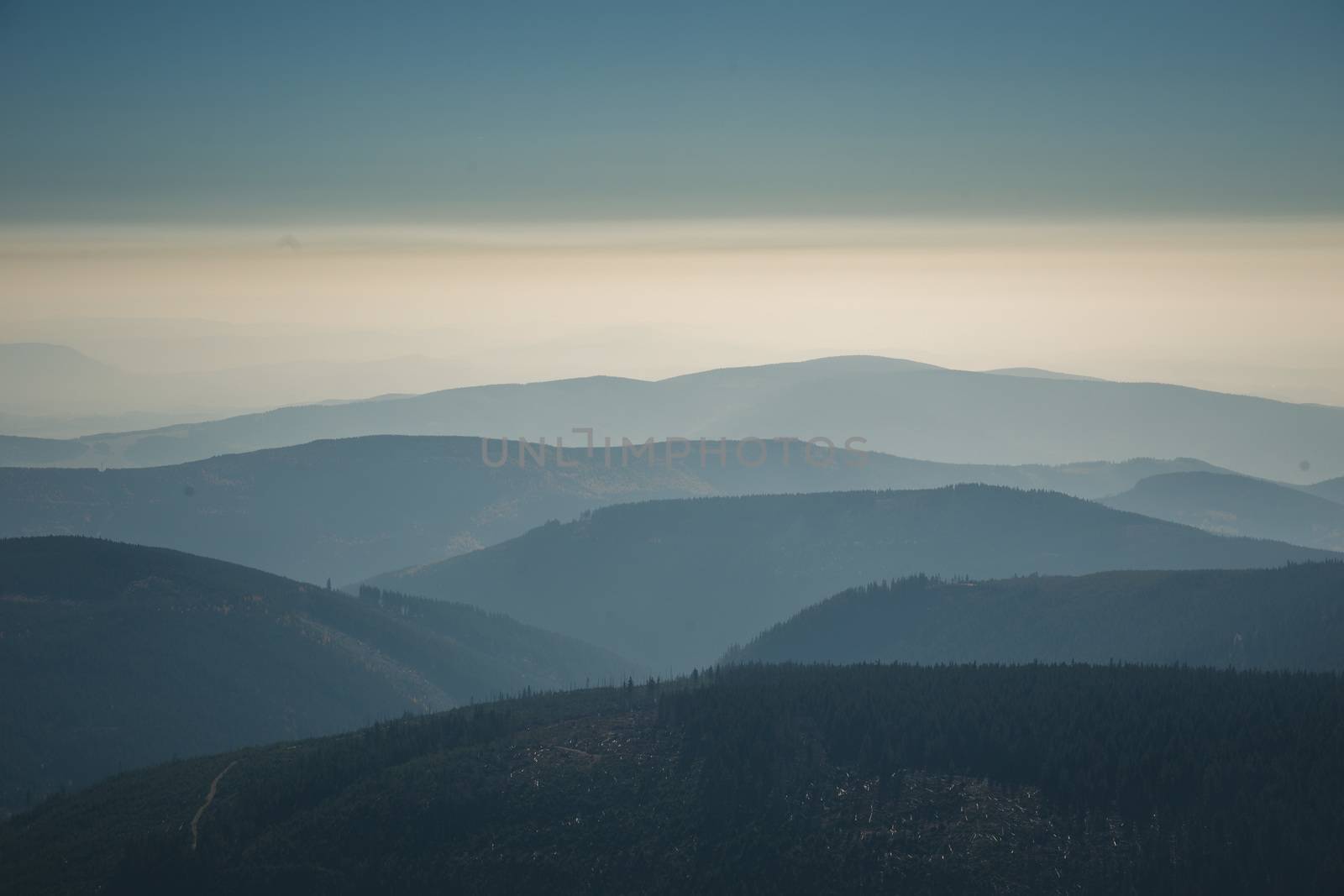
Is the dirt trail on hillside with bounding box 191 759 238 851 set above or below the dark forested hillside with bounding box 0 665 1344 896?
below

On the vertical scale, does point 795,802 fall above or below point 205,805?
above

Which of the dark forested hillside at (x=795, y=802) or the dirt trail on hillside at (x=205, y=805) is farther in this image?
the dirt trail on hillside at (x=205, y=805)

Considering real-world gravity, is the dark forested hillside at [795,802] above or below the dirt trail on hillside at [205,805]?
above

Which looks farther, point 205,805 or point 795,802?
point 205,805

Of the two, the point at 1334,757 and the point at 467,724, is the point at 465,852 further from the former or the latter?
the point at 1334,757

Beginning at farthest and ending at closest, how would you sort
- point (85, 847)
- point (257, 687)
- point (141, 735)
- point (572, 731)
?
point (257, 687), point (141, 735), point (572, 731), point (85, 847)

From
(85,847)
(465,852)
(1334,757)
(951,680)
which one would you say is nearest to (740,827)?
(465,852)

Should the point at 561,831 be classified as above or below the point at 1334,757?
below

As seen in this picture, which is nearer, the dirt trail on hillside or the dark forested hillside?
the dark forested hillside
